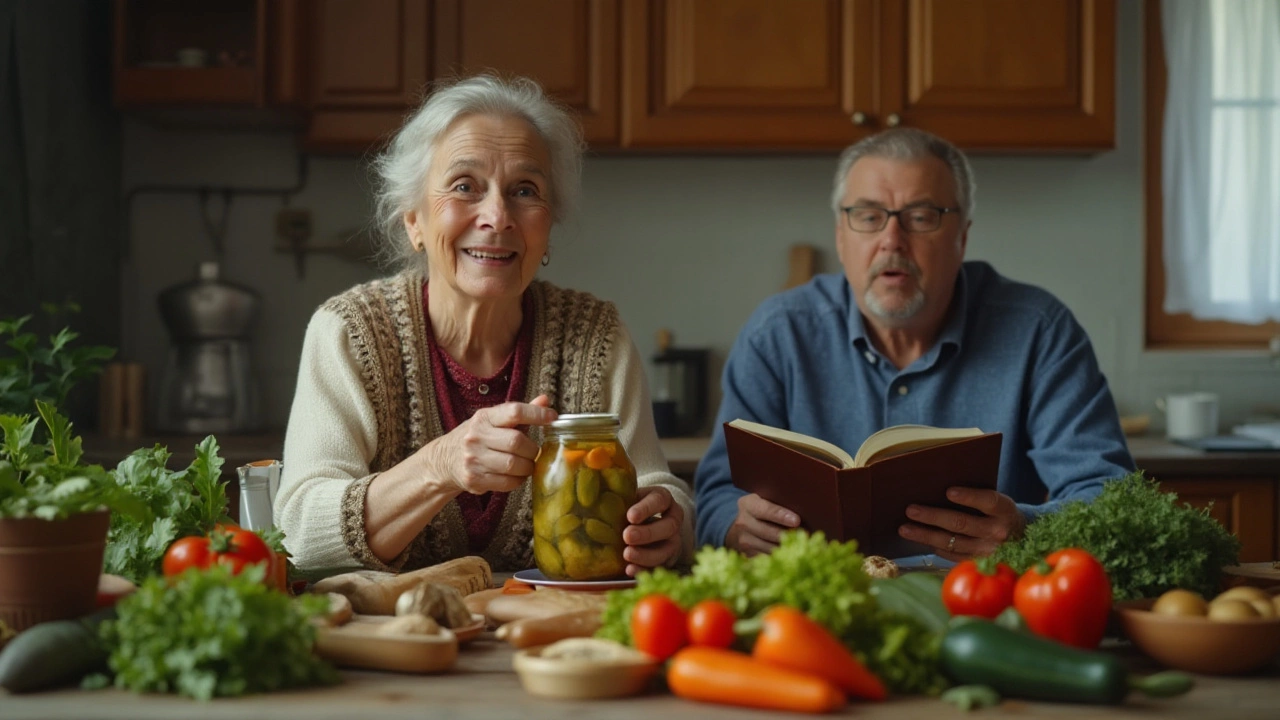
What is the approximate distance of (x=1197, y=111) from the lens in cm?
359

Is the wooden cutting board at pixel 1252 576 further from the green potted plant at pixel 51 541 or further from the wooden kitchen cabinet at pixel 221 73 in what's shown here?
the wooden kitchen cabinet at pixel 221 73

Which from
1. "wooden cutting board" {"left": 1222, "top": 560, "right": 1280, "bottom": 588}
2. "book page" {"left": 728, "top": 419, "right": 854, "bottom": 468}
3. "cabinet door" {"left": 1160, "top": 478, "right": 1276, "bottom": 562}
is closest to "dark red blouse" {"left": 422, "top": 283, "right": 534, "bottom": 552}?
"book page" {"left": 728, "top": 419, "right": 854, "bottom": 468}

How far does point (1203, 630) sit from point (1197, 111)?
2875 mm

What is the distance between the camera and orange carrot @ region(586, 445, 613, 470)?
144cm

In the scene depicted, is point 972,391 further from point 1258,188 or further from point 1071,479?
point 1258,188

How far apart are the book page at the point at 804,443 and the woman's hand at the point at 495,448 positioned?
31 cm

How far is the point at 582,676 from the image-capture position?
3.45 ft

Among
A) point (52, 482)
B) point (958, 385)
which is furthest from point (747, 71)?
point (52, 482)

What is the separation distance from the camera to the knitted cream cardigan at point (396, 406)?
68.2 inches

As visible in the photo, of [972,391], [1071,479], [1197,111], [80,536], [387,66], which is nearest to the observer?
[80,536]

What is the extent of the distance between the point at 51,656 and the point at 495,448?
595 millimetres

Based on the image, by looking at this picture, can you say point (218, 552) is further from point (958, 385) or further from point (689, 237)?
point (689, 237)

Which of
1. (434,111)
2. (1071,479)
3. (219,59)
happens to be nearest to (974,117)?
(1071,479)

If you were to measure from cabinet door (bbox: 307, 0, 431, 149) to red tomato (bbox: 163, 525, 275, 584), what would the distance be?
7.16ft
